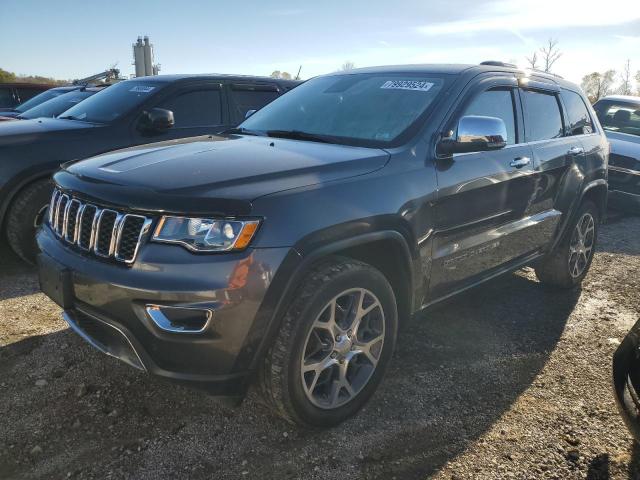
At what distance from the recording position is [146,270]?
2.18 metres

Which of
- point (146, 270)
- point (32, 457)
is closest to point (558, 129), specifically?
point (146, 270)

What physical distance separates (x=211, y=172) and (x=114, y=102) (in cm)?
354

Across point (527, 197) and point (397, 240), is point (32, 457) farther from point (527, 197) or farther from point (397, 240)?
point (527, 197)

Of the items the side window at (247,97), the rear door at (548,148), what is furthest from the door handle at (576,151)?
the side window at (247,97)

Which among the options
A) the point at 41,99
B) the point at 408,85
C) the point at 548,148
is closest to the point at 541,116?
the point at 548,148

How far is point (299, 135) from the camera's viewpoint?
3.30 meters

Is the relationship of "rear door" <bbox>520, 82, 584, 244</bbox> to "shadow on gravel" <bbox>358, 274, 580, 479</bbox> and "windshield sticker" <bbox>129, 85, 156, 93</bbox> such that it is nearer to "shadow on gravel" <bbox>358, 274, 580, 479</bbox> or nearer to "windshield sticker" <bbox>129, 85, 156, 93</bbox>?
"shadow on gravel" <bbox>358, 274, 580, 479</bbox>

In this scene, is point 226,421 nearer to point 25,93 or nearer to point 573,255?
point 573,255

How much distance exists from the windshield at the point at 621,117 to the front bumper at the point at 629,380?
7292 mm

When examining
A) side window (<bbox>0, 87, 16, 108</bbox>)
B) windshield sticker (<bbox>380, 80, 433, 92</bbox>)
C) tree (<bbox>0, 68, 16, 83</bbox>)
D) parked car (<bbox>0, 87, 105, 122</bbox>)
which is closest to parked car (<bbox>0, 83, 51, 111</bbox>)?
side window (<bbox>0, 87, 16, 108</bbox>)

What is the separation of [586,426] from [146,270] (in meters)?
2.31

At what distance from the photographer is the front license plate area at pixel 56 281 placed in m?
2.45

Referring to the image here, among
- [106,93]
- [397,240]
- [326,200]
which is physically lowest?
[397,240]

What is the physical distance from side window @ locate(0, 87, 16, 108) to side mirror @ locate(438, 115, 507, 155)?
12.6 m
